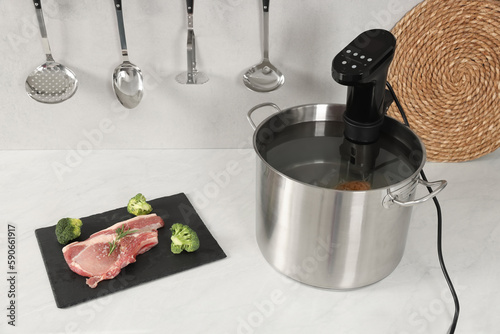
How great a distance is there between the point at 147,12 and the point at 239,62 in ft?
0.77

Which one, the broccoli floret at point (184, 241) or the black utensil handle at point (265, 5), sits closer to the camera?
the broccoli floret at point (184, 241)

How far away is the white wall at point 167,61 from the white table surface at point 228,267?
6 centimetres

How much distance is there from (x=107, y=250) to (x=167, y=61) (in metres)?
0.48

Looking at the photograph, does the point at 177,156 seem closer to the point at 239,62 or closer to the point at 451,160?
the point at 239,62

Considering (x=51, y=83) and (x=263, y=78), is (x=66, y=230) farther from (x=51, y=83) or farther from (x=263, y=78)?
(x=263, y=78)

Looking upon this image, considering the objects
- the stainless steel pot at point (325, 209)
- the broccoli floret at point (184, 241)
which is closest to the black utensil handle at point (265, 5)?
the stainless steel pot at point (325, 209)

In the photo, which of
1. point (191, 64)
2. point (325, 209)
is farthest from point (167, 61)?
point (325, 209)

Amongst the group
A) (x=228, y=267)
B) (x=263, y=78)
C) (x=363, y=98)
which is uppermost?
(x=363, y=98)

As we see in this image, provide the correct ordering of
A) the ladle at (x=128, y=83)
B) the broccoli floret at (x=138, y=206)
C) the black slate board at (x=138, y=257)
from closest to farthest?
1. the black slate board at (x=138, y=257)
2. the broccoli floret at (x=138, y=206)
3. the ladle at (x=128, y=83)

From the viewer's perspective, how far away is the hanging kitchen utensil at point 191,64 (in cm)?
124

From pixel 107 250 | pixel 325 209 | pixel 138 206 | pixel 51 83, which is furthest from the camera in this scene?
pixel 51 83

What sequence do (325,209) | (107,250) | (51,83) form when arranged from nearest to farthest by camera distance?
1. (325,209)
2. (107,250)
3. (51,83)

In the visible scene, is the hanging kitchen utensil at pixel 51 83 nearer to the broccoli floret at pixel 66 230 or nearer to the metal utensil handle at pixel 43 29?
the metal utensil handle at pixel 43 29

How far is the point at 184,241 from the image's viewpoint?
110 cm
